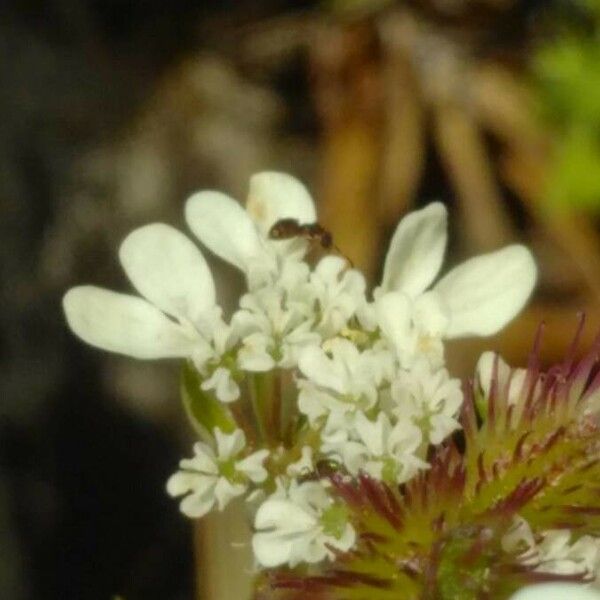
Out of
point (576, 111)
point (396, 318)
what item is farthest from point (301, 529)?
point (576, 111)

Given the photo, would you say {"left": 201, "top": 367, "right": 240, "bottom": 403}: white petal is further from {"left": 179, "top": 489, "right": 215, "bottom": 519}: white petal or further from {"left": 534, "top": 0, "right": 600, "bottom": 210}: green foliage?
{"left": 534, "top": 0, "right": 600, "bottom": 210}: green foliage

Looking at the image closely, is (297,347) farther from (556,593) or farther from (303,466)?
(556,593)

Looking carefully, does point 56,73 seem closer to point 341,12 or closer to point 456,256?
point 341,12

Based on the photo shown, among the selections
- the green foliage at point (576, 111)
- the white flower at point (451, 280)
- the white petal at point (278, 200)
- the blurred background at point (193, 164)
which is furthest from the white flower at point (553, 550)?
the green foliage at point (576, 111)

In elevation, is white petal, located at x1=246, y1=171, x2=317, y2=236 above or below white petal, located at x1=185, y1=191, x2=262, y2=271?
above

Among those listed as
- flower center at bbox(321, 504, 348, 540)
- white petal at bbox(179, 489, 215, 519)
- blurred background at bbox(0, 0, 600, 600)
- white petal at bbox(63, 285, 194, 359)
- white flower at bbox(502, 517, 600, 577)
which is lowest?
white flower at bbox(502, 517, 600, 577)

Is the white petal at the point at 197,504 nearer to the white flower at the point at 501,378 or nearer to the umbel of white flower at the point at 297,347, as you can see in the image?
the umbel of white flower at the point at 297,347

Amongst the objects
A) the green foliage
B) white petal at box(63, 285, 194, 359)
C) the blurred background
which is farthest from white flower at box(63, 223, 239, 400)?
the green foliage
